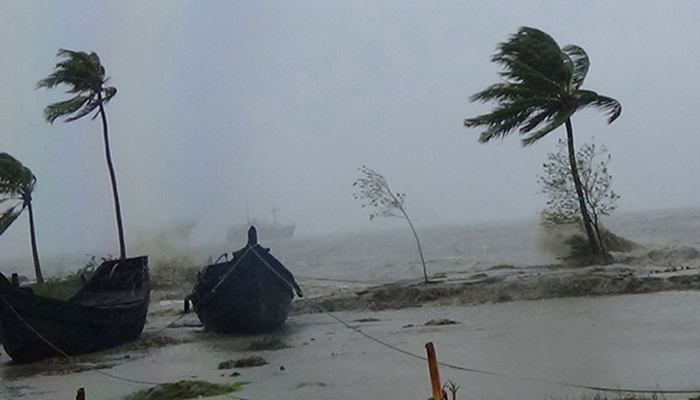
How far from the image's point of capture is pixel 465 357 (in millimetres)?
10906

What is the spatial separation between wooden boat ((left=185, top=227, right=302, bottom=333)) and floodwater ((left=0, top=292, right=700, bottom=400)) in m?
0.54

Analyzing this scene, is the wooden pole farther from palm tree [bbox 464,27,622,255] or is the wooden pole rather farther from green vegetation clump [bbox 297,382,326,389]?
palm tree [bbox 464,27,622,255]

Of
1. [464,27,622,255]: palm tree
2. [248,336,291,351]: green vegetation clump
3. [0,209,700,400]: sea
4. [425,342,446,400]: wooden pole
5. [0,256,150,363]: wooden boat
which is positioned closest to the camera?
[425,342,446,400]: wooden pole

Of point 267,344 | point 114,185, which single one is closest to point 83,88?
point 114,185

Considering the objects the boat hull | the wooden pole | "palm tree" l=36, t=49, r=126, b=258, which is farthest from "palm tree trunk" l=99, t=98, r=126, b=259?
the wooden pole

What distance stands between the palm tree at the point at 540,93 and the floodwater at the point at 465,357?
7.52 metres

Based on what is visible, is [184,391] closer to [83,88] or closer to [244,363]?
[244,363]

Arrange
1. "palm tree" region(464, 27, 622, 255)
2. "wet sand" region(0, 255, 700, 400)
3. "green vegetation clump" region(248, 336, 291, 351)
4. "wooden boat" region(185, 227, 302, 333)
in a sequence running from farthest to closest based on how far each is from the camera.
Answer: "palm tree" region(464, 27, 622, 255), "wooden boat" region(185, 227, 302, 333), "green vegetation clump" region(248, 336, 291, 351), "wet sand" region(0, 255, 700, 400)

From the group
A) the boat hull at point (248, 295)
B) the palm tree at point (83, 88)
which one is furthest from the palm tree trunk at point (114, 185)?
the boat hull at point (248, 295)

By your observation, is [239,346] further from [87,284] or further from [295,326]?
[87,284]

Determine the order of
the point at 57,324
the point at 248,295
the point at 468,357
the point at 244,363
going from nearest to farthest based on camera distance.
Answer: the point at 468,357, the point at 244,363, the point at 57,324, the point at 248,295

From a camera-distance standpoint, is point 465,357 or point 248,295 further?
point 248,295

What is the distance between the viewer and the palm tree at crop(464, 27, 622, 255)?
2255 centimetres

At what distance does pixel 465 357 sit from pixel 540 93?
1382 centimetres
